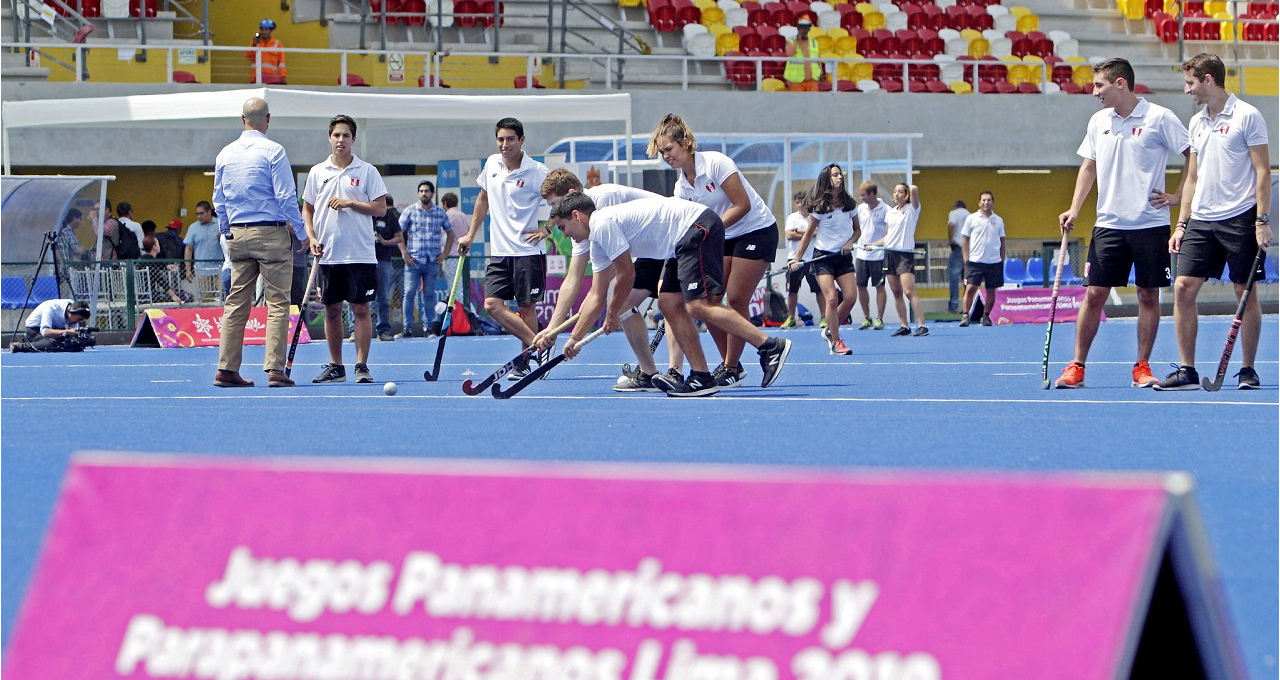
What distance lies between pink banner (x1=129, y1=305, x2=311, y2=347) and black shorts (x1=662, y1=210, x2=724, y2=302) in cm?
877

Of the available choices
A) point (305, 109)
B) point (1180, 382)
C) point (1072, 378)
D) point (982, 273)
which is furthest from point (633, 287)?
point (982, 273)

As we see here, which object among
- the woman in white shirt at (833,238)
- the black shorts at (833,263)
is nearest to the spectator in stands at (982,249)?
the woman in white shirt at (833,238)

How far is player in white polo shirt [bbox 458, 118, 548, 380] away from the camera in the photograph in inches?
424

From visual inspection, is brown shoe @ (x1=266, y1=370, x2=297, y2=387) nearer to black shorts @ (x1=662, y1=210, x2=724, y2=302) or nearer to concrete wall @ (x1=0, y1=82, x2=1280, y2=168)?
black shorts @ (x1=662, y1=210, x2=724, y2=302)

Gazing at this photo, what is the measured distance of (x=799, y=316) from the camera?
22.5 metres

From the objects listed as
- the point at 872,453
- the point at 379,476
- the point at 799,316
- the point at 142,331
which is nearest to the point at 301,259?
the point at 142,331

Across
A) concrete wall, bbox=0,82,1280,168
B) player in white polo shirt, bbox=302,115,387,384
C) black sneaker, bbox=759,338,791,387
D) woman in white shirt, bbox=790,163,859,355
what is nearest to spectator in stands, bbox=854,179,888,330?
woman in white shirt, bbox=790,163,859,355

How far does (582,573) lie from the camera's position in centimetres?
224

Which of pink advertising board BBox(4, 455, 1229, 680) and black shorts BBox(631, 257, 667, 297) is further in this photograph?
black shorts BBox(631, 257, 667, 297)

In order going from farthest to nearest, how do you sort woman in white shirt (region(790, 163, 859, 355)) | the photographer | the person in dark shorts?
1. the photographer
2. woman in white shirt (region(790, 163, 859, 355))
3. the person in dark shorts

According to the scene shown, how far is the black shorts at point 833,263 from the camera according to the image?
15445 mm

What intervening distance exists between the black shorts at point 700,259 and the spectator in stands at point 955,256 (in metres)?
15.4

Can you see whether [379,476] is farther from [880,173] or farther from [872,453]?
[880,173]

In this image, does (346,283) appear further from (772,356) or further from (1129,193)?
(1129,193)
